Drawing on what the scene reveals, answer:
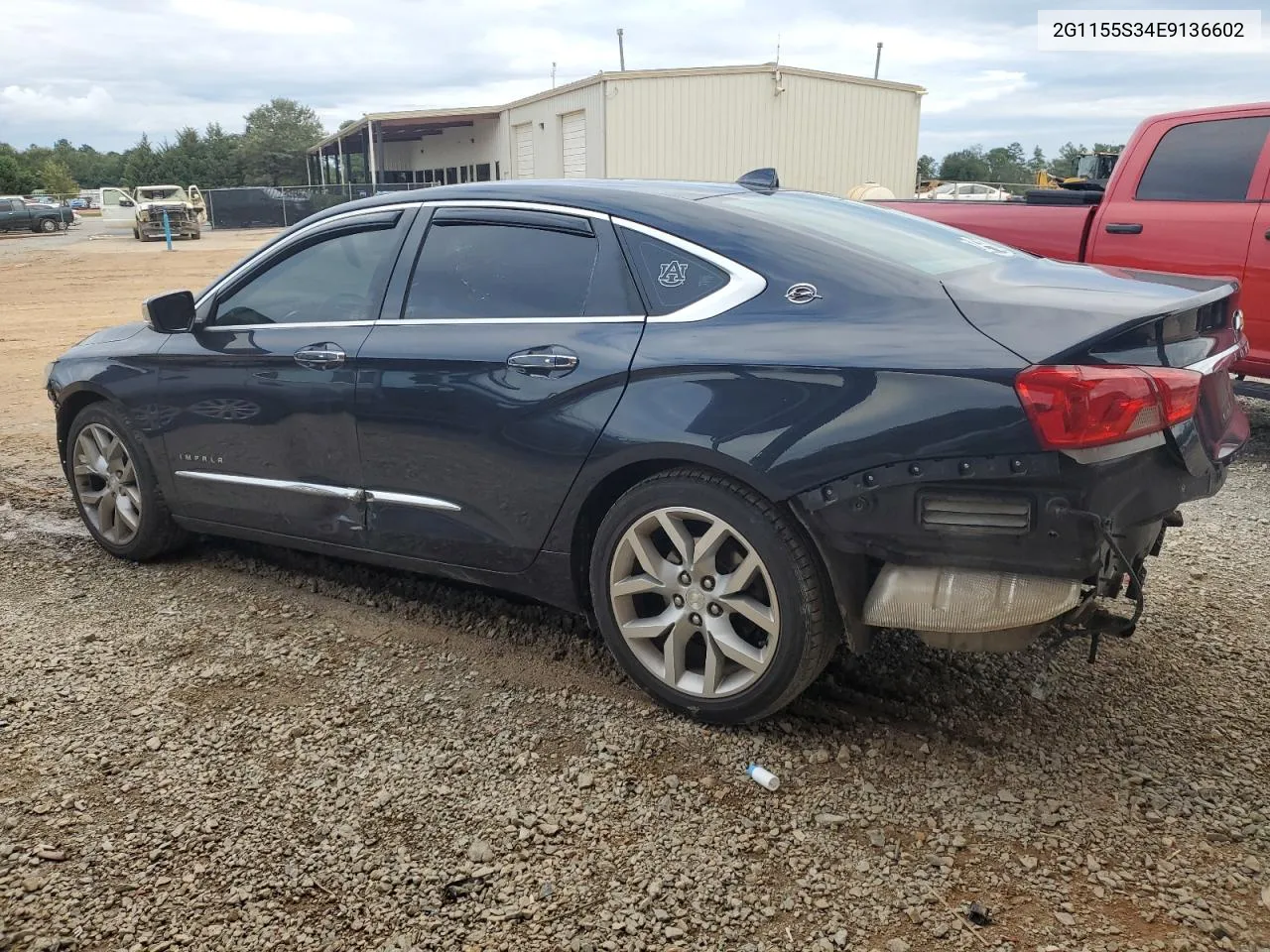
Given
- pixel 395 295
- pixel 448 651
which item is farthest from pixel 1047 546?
pixel 395 295

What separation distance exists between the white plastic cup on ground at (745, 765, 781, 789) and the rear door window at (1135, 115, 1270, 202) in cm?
511

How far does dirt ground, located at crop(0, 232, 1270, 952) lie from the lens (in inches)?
97.0

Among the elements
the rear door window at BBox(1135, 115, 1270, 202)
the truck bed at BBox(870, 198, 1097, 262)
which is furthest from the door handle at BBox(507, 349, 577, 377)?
the rear door window at BBox(1135, 115, 1270, 202)

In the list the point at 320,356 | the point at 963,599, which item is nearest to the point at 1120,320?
the point at 963,599

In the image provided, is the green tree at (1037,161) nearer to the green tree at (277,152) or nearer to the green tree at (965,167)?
the green tree at (965,167)

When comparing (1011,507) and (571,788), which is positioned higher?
(1011,507)

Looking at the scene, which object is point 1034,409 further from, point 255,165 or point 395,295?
point 255,165

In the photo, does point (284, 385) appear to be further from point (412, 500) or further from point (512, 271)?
point (512, 271)

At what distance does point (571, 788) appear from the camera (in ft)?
9.75

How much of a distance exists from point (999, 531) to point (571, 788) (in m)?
1.36

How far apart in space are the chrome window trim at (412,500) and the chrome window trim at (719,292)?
1007 mm

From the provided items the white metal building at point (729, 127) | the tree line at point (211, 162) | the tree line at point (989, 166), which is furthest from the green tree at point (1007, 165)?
the tree line at point (211, 162)

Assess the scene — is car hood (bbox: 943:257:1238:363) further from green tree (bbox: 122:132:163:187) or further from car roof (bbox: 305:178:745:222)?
green tree (bbox: 122:132:163:187)

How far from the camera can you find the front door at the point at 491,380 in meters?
3.31
